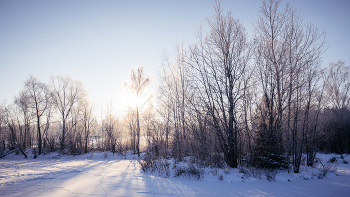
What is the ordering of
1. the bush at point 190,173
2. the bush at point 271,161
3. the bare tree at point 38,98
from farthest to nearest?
the bare tree at point 38,98
the bush at point 271,161
the bush at point 190,173

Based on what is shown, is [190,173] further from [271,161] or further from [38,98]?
[38,98]

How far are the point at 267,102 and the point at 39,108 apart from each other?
85.3 feet

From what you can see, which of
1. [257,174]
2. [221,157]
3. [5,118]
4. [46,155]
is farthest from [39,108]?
[257,174]

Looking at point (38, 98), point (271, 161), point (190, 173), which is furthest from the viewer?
point (38, 98)

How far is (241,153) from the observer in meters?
8.19

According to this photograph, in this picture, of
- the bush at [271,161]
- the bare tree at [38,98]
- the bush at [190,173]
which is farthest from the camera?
the bare tree at [38,98]

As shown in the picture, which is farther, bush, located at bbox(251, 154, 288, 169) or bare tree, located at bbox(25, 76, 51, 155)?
bare tree, located at bbox(25, 76, 51, 155)

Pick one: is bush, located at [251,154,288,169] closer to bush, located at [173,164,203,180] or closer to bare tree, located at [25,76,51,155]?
bush, located at [173,164,203,180]

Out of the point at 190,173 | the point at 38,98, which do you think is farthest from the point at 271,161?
the point at 38,98

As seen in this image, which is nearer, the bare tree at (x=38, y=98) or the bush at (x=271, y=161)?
the bush at (x=271, y=161)

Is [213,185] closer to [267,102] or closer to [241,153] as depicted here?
[241,153]

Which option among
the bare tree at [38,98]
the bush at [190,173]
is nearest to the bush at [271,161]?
the bush at [190,173]

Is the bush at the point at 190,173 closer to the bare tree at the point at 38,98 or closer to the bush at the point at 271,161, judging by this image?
the bush at the point at 271,161

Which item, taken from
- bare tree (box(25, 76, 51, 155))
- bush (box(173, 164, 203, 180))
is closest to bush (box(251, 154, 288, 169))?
bush (box(173, 164, 203, 180))
